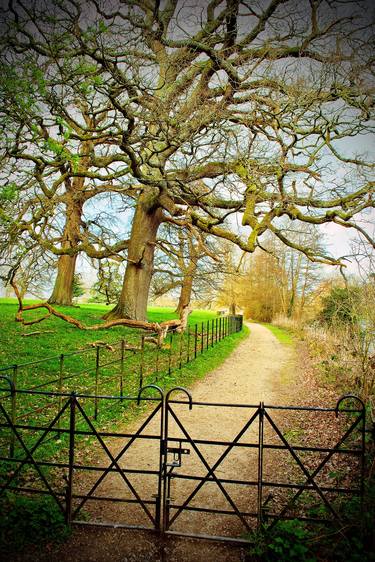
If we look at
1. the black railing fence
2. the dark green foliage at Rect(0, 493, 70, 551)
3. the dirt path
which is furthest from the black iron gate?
the black railing fence

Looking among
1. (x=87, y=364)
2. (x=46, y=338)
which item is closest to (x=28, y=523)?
(x=87, y=364)

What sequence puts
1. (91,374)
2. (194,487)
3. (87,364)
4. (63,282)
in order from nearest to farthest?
1. (194,487)
2. (91,374)
3. (87,364)
4. (63,282)

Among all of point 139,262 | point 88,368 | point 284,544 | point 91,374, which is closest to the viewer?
point 284,544

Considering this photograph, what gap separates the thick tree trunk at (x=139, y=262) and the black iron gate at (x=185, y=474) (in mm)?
9753

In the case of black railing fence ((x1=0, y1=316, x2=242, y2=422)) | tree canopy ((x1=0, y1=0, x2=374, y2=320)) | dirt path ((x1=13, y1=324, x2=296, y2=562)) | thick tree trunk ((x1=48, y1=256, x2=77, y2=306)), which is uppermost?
tree canopy ((x1=0, y1=0, x2=374, y2=320))

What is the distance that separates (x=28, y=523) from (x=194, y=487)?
7.17 feet

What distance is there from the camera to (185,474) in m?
6.00

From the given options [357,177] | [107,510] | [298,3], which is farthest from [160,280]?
[107,510]

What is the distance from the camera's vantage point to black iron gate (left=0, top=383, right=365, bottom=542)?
14.3 ft

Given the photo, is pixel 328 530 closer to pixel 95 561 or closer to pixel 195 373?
pixel 95 561

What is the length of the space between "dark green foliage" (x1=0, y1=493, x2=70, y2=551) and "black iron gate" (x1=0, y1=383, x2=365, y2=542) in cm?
12

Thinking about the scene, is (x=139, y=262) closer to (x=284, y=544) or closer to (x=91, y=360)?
(x=91, y=360)

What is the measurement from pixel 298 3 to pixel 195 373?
11.4 metres

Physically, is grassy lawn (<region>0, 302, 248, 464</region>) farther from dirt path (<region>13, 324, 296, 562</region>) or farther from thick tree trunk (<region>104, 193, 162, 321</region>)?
thick tree trunk (<region>104, 193, 162, 321</region>)
